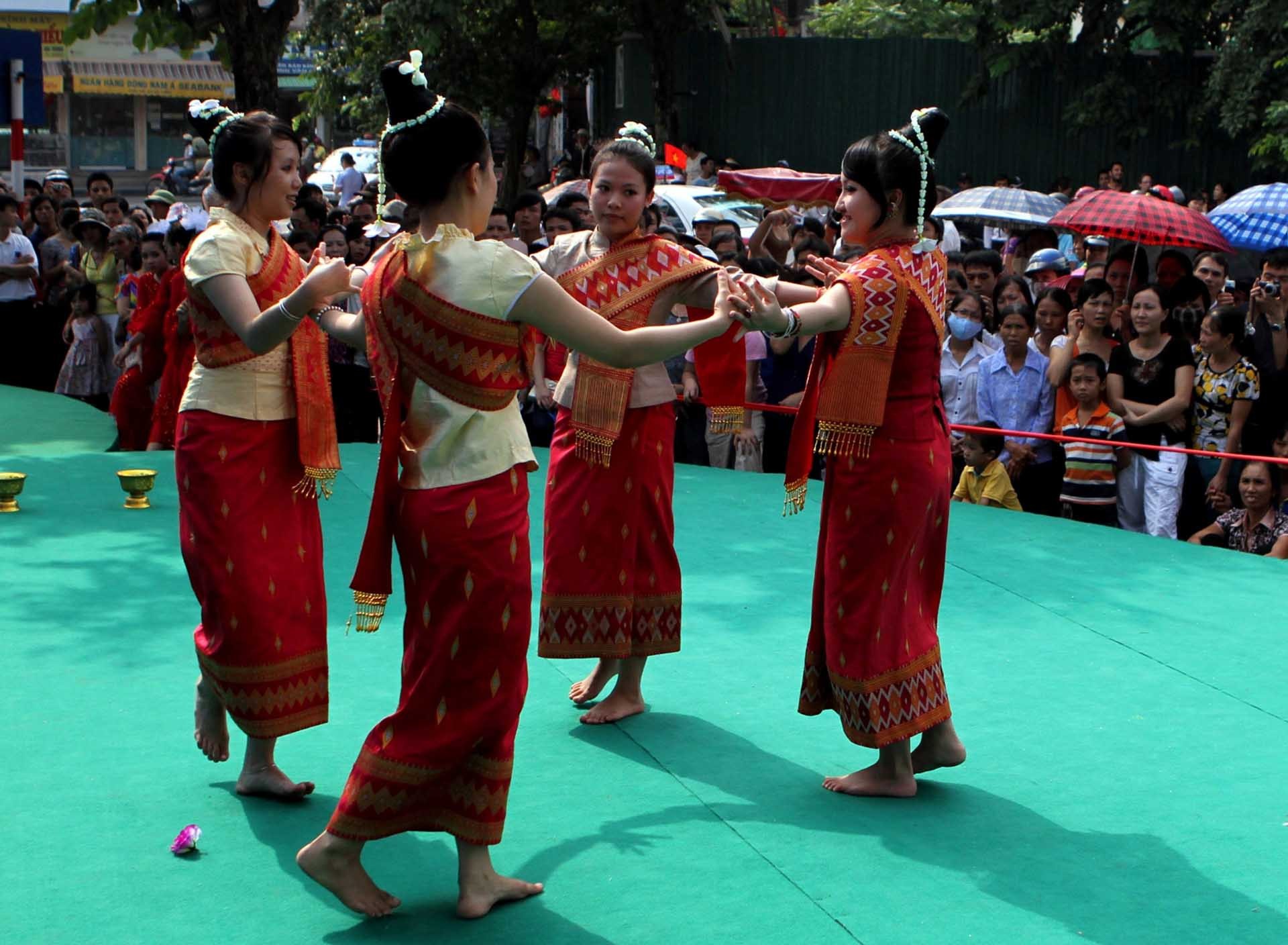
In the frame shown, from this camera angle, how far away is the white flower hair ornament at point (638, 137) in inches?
186

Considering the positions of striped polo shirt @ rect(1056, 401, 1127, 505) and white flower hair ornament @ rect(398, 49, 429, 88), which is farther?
striped polo shirt @ rect(1056, 401, 1127, 505)

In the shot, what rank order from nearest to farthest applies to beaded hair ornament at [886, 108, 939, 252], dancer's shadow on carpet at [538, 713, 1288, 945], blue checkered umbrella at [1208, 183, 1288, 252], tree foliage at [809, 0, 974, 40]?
1. dancer's shadow on carpet at [538, 713, 1288, 945]
2. beaded hair ornament at [886, 108, 939, 252]
3. blue checkered umbrella at [1208, 183, 1288, 252]
4. tree foliage at [809, 0, 974, 40]

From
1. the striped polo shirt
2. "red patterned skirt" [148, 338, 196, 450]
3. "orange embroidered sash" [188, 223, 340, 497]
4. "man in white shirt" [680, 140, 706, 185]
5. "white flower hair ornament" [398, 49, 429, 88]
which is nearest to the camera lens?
"white flower hair ornament" [398, 49, 429, 88]

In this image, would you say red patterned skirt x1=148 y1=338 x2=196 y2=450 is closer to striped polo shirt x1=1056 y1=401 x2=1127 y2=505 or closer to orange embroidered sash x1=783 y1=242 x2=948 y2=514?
orange embroidered sash x1=783 y1=242 x2=948 y2=514

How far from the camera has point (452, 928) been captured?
3.28 metres

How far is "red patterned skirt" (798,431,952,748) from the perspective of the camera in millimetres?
3979

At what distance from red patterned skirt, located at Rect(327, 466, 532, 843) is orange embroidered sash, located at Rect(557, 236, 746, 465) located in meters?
1.29

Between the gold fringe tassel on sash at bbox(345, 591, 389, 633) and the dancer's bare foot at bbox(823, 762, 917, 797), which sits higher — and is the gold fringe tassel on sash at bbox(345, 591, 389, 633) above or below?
above

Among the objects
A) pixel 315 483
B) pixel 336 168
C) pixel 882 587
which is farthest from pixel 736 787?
pixel 336 168

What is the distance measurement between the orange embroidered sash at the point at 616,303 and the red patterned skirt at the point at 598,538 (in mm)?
83

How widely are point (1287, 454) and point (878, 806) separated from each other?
394cm

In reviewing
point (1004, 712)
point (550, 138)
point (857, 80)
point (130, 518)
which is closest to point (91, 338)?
point (130, 518)

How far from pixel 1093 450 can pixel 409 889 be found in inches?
200

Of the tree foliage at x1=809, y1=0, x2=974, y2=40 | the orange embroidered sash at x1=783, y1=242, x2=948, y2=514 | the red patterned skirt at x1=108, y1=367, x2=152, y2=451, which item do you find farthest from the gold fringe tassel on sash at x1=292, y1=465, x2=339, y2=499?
the tree foliage at x1=809, y1=0, x2=974, y2=40
